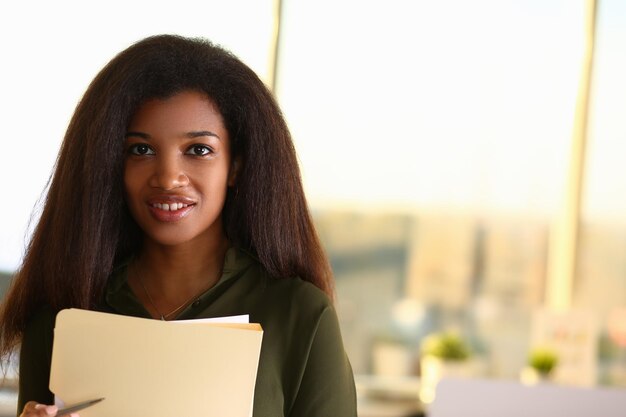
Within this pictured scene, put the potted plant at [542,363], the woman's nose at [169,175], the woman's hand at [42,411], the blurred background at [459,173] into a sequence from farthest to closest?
the blurred background at [459,173] < the potted plant at [542,363] < the woman's nose at [169,175] < the woman's hand at [42,411]

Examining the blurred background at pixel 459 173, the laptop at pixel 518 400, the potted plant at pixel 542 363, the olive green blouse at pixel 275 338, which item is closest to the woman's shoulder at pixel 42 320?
the olive green blouse at pixel 275 338

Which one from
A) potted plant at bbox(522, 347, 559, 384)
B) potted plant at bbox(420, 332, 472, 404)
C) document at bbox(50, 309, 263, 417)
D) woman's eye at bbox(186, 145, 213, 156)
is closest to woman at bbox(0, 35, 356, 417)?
woman's eye at bbox(186, 145, 213, 156)

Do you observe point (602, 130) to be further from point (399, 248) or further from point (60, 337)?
point (60, 337)

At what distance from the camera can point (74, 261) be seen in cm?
155

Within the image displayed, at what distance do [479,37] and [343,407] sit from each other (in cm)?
435

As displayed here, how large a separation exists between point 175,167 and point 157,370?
283mm

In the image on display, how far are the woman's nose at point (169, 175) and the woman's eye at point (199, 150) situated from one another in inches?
1.2

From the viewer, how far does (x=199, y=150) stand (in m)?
1.49

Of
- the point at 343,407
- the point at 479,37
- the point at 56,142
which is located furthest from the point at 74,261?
the point at 479,37

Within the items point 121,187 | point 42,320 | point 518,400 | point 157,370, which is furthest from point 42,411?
point 518,400

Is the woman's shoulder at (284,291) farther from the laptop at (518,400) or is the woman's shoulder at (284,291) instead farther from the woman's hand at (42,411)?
the woman's hand at (42,411)

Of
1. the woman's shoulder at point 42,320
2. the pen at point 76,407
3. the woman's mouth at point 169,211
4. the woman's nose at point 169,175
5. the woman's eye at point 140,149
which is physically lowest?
the pen at point 76,407

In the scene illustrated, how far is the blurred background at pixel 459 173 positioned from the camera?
5410 millimetres

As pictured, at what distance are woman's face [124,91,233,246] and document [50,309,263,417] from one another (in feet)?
0.55
